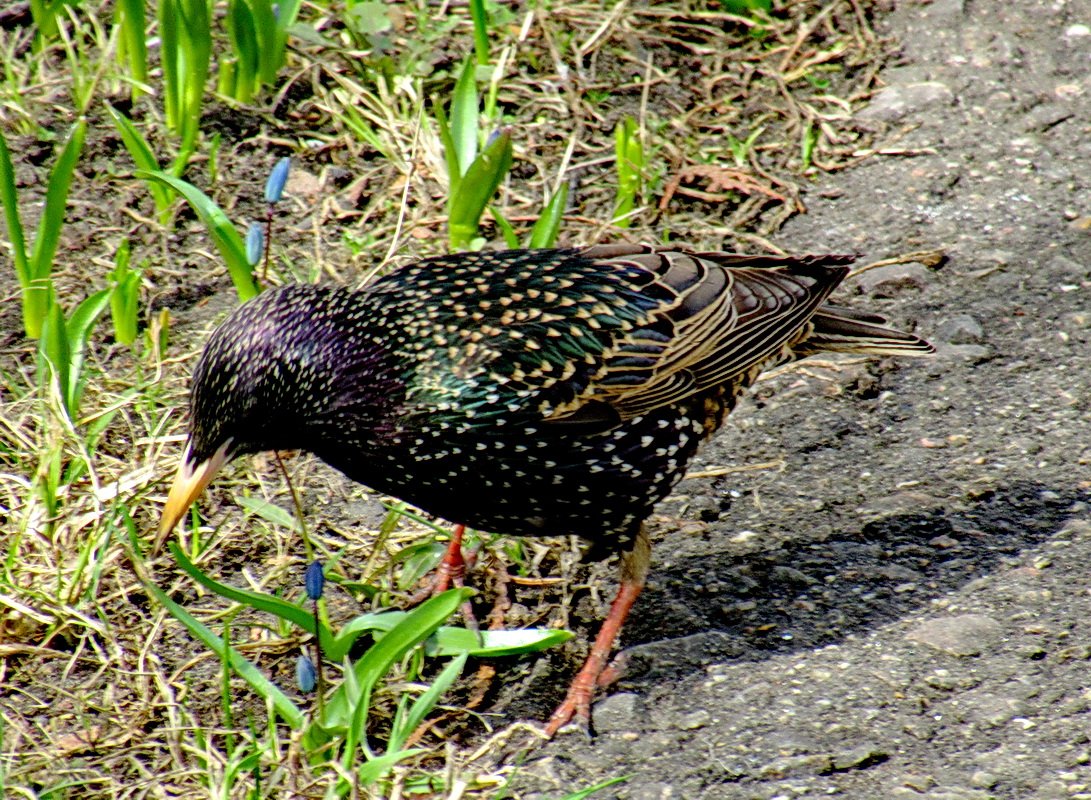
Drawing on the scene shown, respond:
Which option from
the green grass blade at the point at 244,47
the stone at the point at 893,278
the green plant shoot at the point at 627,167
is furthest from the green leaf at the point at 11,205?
the stone at the point at 893,278

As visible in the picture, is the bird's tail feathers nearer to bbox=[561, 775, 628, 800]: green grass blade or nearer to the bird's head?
the bird's head

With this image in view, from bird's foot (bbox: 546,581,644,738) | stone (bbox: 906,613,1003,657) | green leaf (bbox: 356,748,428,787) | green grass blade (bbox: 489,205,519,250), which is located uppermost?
green grass blade (bbox: 489,205,519,250)

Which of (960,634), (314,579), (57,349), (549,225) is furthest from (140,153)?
(960,634)

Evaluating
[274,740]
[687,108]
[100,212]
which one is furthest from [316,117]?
[274,740]

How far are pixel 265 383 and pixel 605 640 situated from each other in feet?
3.86

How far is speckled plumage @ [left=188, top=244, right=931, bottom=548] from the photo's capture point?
12.3 ft

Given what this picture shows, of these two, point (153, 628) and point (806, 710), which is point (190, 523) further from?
point (806, 710)

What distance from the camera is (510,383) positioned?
3816mm

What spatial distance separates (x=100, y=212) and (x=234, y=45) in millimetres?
813

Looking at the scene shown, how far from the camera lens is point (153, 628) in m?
4.06

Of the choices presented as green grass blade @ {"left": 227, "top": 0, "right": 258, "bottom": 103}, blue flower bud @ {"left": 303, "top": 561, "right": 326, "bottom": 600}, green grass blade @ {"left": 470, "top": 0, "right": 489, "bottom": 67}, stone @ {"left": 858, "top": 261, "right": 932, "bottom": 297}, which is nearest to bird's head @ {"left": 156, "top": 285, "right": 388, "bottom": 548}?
blue flower bud @ {"left": 303, "top": 561, "right": 326, "bottom": 600}

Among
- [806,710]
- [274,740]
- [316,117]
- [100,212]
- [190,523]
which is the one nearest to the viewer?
[274,740]

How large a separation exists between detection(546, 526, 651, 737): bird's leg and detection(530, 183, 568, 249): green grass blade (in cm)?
125

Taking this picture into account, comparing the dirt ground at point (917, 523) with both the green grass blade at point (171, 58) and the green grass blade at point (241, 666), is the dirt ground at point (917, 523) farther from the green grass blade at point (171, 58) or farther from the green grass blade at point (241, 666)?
the green grass blade at point (171, 58)
